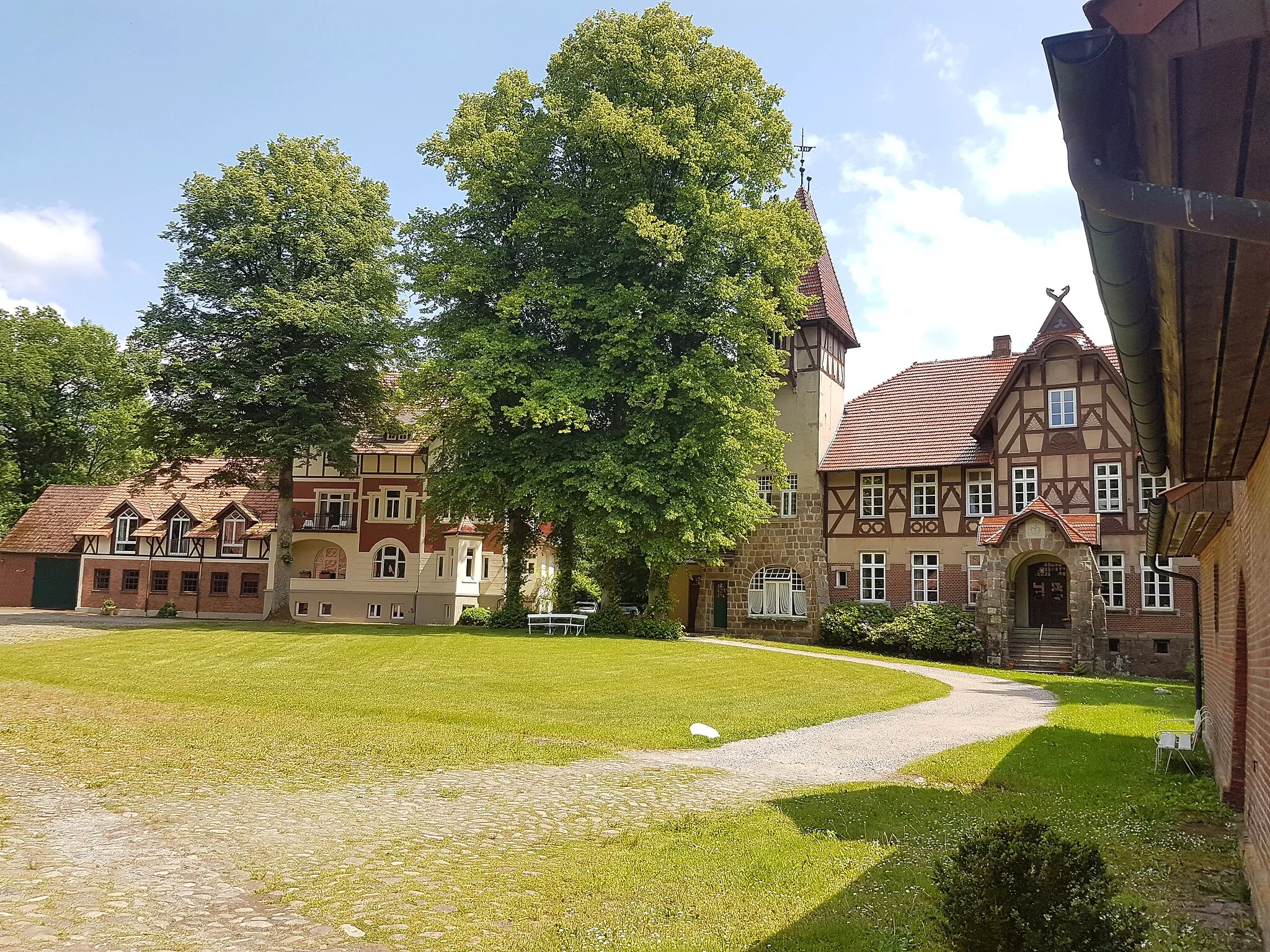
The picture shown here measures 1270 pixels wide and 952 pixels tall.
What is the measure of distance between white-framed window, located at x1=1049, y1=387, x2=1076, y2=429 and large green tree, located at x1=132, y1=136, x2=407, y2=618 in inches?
874

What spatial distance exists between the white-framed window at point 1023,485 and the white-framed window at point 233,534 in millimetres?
33825

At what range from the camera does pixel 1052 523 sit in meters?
30.9

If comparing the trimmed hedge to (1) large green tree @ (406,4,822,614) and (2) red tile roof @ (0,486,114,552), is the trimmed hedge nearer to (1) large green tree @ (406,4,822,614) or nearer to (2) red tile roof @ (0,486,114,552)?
(1) large green tree @ (406,4,822,614)

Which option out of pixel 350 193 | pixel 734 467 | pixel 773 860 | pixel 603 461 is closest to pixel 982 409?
pixel 734 467

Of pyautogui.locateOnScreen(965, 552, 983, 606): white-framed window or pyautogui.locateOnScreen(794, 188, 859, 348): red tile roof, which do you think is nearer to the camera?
pyautogui.locateOnScreen(965, 552, 983, 606): white-framed window

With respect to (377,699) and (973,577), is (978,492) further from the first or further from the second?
(377,699)

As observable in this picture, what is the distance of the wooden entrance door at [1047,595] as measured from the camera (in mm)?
33156

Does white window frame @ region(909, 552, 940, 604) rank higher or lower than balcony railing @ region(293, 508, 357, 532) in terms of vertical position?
lower

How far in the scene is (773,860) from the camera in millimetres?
7422

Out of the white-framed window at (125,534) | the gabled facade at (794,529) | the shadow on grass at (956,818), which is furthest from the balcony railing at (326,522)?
the shadow on grass at (956,818)

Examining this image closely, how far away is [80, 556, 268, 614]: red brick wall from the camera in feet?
149

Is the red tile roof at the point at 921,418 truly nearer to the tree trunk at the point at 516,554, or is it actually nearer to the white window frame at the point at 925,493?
the white window frame at the point at 925,493

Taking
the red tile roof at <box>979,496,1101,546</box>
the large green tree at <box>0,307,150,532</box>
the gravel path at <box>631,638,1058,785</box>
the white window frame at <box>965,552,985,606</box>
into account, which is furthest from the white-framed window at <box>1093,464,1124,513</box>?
the large green tree at <box>0,307,150,532</box>

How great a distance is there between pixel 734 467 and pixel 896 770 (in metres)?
19.3
